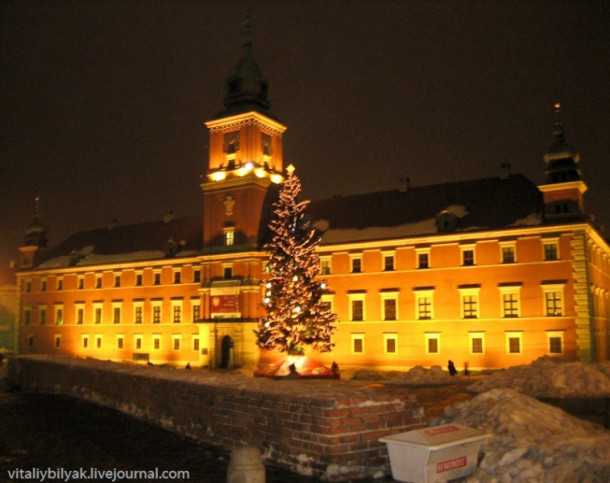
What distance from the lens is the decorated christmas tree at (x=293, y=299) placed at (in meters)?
41.3

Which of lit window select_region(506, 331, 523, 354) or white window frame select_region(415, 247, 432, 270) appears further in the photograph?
white window frame select_region(415, 247, 432, 270)

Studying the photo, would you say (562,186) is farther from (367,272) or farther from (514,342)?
(367,272)

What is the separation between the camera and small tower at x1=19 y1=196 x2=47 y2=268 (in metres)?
73.9

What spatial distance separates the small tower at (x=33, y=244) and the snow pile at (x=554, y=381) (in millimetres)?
60157

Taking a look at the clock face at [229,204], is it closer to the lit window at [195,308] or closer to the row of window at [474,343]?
the lit window at [195,308]

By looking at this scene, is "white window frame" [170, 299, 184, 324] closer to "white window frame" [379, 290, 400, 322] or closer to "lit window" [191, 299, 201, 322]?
"lit window" [191, 299, 201, 322]

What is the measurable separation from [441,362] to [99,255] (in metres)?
40.1

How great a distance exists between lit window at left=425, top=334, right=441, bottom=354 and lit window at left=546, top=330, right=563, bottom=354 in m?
7.26

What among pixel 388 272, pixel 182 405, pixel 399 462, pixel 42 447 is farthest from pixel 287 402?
pixel 388 272

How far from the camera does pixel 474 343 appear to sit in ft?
139

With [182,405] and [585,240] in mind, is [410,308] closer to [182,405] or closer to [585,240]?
[585,240]

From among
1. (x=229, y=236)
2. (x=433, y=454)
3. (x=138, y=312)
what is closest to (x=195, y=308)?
(x=138, y=312)

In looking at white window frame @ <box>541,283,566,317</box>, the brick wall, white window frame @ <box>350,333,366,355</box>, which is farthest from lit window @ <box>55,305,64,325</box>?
the brick wall

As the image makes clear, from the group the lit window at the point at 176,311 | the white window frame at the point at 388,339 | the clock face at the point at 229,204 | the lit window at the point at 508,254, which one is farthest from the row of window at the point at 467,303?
the lit window at the point at 176,311
